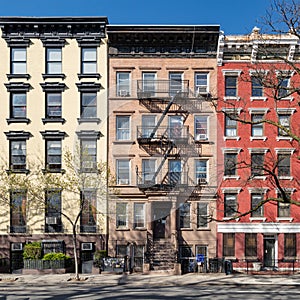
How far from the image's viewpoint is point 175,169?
2580cm

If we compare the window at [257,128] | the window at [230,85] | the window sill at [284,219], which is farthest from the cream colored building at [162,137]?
the window sill at [284,219]

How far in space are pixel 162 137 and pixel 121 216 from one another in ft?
18.8

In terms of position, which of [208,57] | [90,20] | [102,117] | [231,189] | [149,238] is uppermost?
[90,20]

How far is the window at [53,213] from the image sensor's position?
25.5 metres

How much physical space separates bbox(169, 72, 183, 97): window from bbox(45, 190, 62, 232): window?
974cm

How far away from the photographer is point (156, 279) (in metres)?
21.9

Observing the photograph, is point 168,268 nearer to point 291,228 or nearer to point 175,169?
point 175,169

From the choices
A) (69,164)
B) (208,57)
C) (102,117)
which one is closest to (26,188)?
(69,164)

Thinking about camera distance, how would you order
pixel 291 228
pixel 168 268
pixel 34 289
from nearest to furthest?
pixel 34 289 → pixel 168 268 → pixel 291 228

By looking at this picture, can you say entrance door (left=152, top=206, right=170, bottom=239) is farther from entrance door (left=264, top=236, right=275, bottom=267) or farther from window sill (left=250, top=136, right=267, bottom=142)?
window sill (left=250, top=136, right=267, bottom=142)

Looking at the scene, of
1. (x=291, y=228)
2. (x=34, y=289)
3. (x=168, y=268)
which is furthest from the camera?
(x=291, y=228)

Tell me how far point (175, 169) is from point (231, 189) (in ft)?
12.7

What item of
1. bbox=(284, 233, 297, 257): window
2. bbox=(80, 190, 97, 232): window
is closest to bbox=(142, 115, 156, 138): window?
bbox=(80, 190, 97, 232): window

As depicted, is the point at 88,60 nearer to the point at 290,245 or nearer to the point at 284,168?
the point at 284,168
